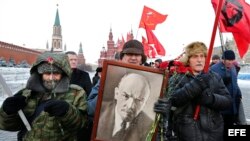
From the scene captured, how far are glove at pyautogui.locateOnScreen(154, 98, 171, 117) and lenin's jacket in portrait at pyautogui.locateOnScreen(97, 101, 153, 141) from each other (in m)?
0.10

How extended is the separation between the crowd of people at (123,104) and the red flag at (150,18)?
23.8 feet

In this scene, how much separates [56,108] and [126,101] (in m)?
0.44

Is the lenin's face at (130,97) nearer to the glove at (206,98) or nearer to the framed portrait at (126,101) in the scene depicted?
the framed portrait at (126,101)

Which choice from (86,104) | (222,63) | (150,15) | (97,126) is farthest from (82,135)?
(150,15)

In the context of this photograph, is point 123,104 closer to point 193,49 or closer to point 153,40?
point 193,49

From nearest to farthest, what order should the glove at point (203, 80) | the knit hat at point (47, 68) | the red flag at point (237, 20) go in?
1. the knit hat at point (47, 68)
2. the glove at point (203, 80)
3. the red flag at point (237, 20)

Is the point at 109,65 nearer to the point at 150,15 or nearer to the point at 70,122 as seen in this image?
the point at 70,122

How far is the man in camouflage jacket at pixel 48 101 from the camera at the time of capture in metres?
2.32

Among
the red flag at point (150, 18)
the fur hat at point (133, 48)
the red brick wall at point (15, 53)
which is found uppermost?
the red flag at point (150, 18)

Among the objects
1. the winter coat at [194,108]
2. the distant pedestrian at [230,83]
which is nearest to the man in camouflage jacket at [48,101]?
the winter coat at [194,108]

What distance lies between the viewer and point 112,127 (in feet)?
7.30

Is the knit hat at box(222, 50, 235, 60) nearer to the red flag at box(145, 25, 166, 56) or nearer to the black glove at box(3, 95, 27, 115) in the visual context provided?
the black glove at box(3, 95, 27, 115)

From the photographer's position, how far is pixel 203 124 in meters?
2.66

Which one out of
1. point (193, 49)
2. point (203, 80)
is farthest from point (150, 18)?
point (203, 80)
